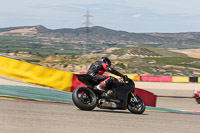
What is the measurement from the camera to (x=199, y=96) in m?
17.0

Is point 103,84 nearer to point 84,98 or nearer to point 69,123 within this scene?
point 84,98

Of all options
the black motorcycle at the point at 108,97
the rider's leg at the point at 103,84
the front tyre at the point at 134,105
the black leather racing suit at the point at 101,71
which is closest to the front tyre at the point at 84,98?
the black motorcycle at the point at 108,97

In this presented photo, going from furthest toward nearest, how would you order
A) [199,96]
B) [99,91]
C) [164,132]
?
1. [199,96]
2. [99,91]
3. [164,132]

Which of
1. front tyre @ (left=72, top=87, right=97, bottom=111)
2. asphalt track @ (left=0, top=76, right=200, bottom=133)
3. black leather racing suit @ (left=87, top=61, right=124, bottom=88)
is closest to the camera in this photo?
asphalt track @ (left=0, top=76, right=200, bottom=133)

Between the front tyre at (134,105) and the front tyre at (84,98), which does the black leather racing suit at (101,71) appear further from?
the front tyre at (134,105)

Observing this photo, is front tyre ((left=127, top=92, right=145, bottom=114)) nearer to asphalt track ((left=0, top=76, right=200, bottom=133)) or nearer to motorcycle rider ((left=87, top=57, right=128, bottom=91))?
motorcycle rider ((left=87, top=57, right=128, bottom=91))

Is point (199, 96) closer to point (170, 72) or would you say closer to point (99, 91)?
point (99, 91)

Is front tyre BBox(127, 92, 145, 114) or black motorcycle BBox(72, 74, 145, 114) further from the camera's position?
front tyre BBox(127, 92, 145, 114)

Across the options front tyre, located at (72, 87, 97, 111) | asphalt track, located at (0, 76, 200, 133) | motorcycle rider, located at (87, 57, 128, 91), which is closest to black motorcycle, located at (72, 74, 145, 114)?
front tyre, located at (72, 87, 97, 111)

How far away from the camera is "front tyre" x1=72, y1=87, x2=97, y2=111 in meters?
7.78

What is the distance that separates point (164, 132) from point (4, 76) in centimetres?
599

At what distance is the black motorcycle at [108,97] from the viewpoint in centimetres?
786

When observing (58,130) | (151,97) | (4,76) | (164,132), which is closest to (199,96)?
(151,97)

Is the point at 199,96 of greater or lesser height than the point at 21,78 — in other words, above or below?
below
